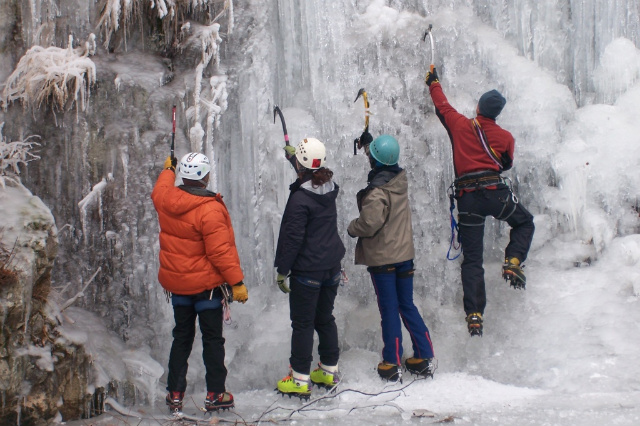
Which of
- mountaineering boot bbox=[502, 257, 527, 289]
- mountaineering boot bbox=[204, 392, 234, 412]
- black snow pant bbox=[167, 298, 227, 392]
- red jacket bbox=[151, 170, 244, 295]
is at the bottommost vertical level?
mountaineering boot bbox=[204, 392, 234, 412]

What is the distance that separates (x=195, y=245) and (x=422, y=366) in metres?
2.09

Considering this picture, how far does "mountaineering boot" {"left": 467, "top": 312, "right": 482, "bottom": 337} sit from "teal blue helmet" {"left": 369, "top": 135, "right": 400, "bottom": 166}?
1379 millimetres

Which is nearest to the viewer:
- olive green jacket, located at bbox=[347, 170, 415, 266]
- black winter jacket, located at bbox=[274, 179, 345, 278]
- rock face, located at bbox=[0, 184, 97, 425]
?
rock face, located at bbox=[0, 184, 97, 425]

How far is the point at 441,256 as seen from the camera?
255 inches

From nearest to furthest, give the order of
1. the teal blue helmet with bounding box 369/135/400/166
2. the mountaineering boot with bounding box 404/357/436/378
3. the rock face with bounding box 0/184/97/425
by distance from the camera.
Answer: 1. the rock face with bounding box 0/184/97/425
2. the teal blue helmet with bounding box 369/135/400/166
3. the mountaineering boot with bounding box 404/357/436/378

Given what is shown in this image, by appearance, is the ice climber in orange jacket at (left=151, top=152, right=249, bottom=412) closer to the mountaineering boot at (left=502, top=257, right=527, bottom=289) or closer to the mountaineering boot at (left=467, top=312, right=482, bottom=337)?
the mountaineering boot at (left=467, top=312, right=482, bottom=337)

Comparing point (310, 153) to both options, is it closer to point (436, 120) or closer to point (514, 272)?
point (514, 272)

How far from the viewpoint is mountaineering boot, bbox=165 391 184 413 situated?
469 cm

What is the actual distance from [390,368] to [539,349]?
1369 millimetres

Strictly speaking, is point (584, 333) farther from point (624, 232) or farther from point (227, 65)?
point (227, 65)

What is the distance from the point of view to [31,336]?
4523mm

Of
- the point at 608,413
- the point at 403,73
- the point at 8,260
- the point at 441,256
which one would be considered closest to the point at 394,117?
the point at 403,73

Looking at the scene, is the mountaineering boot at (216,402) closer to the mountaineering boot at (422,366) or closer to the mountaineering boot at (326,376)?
the mountaineering boot at (326,376)

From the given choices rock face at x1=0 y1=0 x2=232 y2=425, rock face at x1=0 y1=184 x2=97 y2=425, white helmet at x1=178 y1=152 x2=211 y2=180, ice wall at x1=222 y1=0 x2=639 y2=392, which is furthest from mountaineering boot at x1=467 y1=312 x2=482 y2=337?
rock face at x1=0 y1=184 x2=97 y2=425
